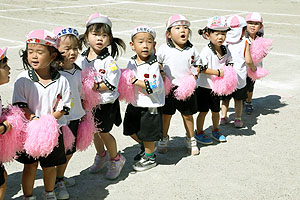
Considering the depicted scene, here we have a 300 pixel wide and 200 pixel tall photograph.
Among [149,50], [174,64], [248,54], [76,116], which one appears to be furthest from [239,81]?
[76,116]

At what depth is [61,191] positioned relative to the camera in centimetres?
451

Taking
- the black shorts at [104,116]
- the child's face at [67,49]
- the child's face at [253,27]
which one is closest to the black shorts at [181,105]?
the black shorts at [104,116]

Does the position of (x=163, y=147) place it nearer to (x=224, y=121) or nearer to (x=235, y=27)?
(x=224, y=121)

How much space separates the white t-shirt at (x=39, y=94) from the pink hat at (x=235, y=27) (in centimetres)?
321

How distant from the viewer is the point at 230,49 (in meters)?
6.47

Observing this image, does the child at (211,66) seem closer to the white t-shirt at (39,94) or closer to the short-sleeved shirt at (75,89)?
the short-sleeved shirt at (75,89)

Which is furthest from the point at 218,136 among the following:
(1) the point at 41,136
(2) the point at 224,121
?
(1) the point at 41,136

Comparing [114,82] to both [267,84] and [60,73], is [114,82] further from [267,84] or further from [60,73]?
[267,84]

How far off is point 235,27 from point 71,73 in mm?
2996

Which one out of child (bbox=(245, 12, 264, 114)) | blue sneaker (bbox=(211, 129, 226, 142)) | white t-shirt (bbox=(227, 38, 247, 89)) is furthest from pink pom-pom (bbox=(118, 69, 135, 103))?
child (bbox=(245, 12, 264, 114))

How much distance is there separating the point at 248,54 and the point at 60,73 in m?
3.20

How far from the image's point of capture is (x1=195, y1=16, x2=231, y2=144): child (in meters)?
5.69

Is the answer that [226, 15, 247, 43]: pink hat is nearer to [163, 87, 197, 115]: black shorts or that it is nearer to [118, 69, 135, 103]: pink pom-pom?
[163, 87, 197, 115]: black shorts

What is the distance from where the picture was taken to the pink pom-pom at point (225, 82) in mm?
5742
